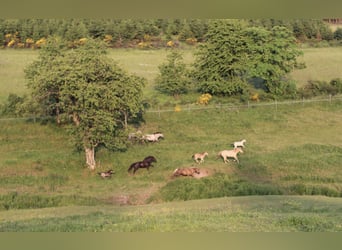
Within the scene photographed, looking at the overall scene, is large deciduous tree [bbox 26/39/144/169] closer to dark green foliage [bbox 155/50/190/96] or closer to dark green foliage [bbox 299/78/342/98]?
dark green foliage [bbox 155/50/190/96]

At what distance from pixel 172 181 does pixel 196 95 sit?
16.7 metres

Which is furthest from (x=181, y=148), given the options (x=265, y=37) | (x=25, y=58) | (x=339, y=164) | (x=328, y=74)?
(x=328, y=74)

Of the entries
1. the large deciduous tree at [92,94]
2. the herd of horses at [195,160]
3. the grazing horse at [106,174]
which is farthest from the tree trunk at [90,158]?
the grazing horse at [106,174]

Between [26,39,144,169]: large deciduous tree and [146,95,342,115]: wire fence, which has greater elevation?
[26,39,144,169]: large deciduous tree

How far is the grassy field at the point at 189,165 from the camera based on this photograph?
46.5 ft

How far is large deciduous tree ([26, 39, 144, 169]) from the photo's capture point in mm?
20641

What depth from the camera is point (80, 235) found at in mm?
1326

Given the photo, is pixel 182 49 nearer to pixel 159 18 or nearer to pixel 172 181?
pixel 172 181

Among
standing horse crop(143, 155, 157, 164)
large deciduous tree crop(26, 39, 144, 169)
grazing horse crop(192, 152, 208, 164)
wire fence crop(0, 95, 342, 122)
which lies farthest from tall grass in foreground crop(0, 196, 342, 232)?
wire fence crop(0, 95, 342, 122)

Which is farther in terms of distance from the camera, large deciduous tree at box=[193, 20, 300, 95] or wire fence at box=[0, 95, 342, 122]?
large deciduous tree at box=[193, 20, 300, 95]

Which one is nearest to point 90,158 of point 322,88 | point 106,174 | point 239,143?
point 106,174

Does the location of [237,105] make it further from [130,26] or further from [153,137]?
[130,26]

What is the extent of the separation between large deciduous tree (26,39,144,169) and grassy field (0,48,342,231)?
1243mm

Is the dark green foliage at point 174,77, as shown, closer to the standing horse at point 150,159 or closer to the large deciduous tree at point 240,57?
the large deciduous tree at point 240,57
